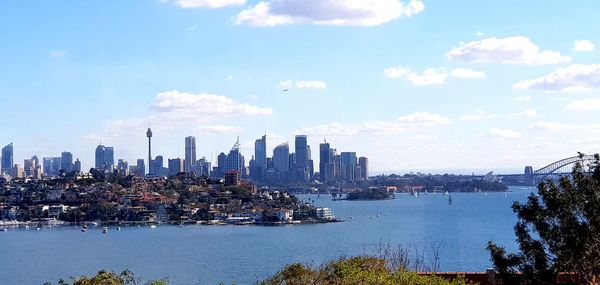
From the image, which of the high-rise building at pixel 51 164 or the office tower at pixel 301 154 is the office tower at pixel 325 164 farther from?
the high-rise building at pixel 51 164

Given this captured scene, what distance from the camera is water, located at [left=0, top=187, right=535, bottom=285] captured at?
2930cm

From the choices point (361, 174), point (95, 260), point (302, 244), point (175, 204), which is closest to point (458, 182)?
point (361, 174)

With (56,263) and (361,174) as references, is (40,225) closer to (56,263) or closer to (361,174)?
(56,263)

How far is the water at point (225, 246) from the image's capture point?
2930 centimetres

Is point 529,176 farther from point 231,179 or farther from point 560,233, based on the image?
point 560,233

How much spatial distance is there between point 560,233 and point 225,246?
33768mm

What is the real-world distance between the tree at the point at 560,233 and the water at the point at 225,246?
1194 centimetres

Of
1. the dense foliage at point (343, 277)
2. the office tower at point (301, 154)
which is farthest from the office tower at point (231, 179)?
the dense foliage at point (343, 277)

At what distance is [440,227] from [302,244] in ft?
43.7

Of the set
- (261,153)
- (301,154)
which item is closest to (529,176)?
(301,154)

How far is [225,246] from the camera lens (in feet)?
131

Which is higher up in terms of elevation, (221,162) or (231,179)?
(221,162)

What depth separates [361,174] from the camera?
443 ft

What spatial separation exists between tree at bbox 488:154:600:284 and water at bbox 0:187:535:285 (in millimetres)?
11941
